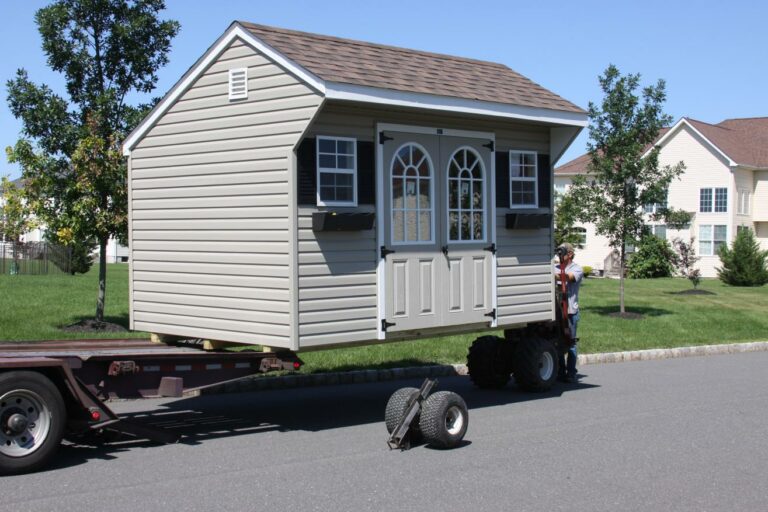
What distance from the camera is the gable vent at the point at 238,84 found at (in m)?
9.81

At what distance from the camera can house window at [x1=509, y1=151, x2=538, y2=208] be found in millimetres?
11859

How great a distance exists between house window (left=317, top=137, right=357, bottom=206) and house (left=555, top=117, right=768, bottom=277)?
118 feet

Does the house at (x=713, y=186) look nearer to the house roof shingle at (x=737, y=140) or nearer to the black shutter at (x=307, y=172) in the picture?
the house roof shingle at (x=737, y=140)

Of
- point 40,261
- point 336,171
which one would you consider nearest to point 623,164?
point 336,171

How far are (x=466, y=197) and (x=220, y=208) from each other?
9.77ft

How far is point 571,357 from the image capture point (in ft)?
44.0

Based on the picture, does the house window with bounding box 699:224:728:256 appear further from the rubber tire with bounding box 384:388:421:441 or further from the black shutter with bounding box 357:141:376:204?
the rubber tire with bounding box 384:388:421:441

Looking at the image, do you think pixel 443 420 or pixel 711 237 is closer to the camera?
pixel 443 420

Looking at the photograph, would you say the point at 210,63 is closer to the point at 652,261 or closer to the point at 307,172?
the point at 307,172

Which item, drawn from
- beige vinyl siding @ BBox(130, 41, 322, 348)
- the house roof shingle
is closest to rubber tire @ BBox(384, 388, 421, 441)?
beige vinyl siding @ BBox(130, 41, 322, 348)

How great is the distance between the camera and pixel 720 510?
6.88 m

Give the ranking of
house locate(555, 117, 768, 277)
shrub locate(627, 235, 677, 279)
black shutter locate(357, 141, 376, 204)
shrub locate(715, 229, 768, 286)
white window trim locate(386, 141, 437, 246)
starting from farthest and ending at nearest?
house locate(555, 117, 768, 277)
shrub locate(627, 235, 677, 279)
shrub locate(715, 229, 768, 286)
white window trim locate(386, 141, 437, 246)
black shutter locate(357, 141, 376, 204)

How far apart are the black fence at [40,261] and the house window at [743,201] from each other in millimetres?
30276

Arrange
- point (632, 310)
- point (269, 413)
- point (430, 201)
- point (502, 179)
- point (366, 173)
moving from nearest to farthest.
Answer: point (366, 173), point (269, 413), point (430, 201), point (502, 179), point (632, 310)
